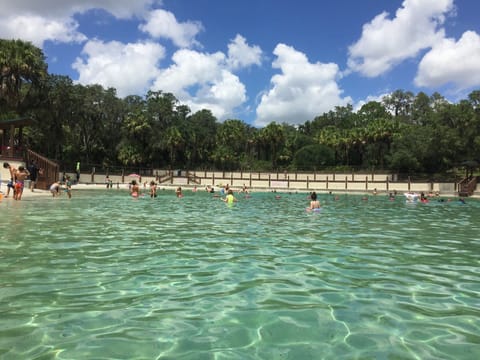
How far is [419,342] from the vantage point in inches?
153

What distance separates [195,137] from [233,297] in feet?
193

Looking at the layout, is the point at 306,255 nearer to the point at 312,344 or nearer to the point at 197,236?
the point at 197,236

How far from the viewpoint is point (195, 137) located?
63.0 meters

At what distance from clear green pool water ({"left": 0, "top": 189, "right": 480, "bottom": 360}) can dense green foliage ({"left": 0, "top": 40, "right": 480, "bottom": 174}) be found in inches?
1468

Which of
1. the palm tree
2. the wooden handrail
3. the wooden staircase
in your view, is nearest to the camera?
the wooden staircase

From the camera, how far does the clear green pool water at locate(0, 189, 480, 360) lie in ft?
12.2

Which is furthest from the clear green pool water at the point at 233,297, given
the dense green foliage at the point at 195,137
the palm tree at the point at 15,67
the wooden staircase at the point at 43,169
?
the dense green foliage at the point at 195,137

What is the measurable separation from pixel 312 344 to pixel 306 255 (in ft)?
14.3

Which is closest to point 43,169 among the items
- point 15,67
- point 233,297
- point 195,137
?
point 15,67

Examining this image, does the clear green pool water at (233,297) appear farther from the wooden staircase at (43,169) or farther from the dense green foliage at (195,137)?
the dense green foliage at (195,137)

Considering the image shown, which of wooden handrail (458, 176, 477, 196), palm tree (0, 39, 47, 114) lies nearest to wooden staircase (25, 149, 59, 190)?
palm tree (0, 39, 47, 114)

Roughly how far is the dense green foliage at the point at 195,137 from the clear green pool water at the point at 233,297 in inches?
1468

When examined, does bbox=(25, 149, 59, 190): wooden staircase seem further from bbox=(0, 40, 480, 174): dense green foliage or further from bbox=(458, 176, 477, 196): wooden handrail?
bbox=(458, 176, 477, 196): wooden handrail

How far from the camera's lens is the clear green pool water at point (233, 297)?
372cm
